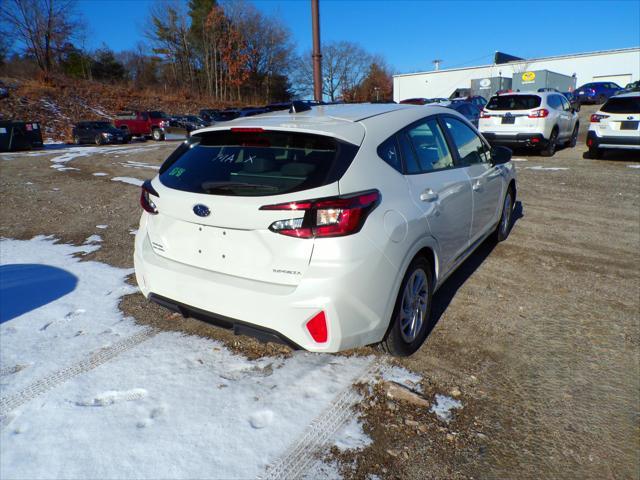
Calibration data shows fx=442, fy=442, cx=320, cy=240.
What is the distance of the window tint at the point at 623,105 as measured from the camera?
10.8m

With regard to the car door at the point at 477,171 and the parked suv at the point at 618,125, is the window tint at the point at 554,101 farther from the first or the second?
the car door at the point at 477,171

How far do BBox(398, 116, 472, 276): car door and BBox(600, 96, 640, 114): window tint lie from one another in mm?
9885

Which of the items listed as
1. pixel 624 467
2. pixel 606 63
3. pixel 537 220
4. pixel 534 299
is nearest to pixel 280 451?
pixel 624 467

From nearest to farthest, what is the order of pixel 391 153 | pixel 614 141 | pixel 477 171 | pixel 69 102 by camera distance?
pixel 391 153
pixel 477 171
pixel 614 141
pixel 69 102

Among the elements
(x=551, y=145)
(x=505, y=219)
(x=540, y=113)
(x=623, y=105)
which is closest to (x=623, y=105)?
(x=623, y=105)

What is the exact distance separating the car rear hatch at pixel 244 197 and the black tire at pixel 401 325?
2.45 feet

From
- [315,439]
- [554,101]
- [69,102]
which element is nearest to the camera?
[315,439]

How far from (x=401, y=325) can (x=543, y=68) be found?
56939 millimetres

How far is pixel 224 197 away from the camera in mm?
2482

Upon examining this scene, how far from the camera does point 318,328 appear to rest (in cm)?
236

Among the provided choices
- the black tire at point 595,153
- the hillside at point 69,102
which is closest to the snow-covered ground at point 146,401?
the black tire at point 595,153

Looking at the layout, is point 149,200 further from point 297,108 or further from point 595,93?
point 595,93

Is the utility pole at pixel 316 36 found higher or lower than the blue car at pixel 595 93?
lower

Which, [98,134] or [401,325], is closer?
[401,325]
